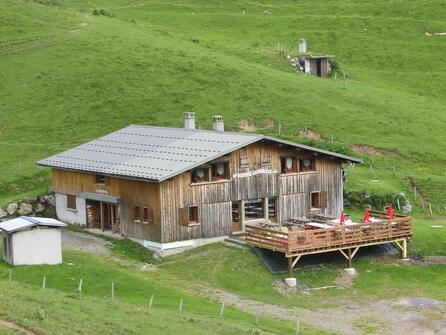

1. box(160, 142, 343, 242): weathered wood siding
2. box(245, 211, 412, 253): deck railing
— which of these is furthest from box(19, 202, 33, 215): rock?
box(245, 211, 412, 253): deck railing

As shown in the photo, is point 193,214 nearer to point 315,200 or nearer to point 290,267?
point 290,267

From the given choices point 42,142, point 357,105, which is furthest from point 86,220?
point 357,105

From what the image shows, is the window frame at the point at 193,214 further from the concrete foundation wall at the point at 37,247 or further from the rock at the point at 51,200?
the rock at the point at 51,200

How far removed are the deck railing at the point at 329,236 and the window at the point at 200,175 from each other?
11.2 ft

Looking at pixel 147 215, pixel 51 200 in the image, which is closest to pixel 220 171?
pixel 147 215

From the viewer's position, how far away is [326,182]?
6156 centimetres

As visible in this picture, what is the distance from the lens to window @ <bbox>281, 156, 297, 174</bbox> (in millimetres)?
60000

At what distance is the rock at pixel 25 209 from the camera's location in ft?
209

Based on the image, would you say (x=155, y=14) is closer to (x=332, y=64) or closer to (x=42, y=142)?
(x=332, y=64)

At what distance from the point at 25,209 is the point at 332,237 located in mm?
19951

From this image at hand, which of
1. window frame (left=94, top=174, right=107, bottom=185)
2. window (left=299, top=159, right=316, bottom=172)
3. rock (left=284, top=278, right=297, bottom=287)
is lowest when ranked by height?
rock (left=284, top=278, right=297, bottom=287)

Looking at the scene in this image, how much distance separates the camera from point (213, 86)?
88.2 m

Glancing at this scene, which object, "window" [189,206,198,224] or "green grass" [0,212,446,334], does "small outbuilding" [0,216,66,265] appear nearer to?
"green grass" [0,212,446,334]

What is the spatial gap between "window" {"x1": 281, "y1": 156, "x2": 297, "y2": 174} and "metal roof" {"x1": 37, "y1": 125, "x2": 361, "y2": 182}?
3.53 ft
